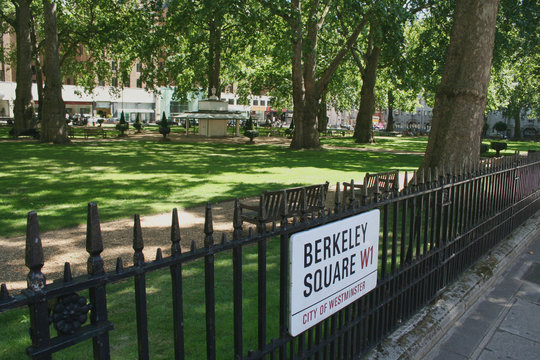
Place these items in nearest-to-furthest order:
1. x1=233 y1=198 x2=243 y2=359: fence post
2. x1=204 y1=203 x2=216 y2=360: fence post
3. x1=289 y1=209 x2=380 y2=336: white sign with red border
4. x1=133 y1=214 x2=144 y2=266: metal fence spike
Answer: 1. x1=133 y1=214 x2=144 y2=266: metal fence spike
2. x1=204 y1=203 x2=216 y2=360: fence post
3. x1=233 y1=198 x2=243 y2=359: fence post
4. x1=289 y1=209 x2=380 y2=336: white sign with red border

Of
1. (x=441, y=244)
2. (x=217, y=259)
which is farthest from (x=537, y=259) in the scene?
(x=217, y=259)

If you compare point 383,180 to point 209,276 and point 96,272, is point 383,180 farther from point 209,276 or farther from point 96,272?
point 96,272

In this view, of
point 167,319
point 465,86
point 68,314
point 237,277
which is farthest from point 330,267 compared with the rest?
point 465,86

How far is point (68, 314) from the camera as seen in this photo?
1764 mm

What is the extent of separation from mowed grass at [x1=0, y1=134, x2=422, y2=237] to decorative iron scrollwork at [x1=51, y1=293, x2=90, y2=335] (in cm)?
680

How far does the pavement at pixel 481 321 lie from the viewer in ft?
13.3

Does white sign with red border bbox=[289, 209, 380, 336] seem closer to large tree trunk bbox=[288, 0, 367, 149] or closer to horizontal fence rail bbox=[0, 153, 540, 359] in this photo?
horizontal fence rail bbox=[0, 153, 540, 359]

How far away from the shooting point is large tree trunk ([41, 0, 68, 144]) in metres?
23.7

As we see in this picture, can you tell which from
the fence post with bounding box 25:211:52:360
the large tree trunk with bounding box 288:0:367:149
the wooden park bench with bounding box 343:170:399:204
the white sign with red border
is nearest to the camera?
the fence post with bounding box 25:211:52:360

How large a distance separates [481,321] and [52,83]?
24599 mm

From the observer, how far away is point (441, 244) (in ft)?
16.1

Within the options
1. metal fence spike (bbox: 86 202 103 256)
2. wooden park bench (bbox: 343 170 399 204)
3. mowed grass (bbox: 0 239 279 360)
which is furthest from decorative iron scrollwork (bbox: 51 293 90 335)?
mowed grass (bbox: 0 239 279 360)

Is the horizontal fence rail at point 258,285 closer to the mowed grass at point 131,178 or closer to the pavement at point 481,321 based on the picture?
the pavement at point 481,321

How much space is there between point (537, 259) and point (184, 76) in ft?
123
